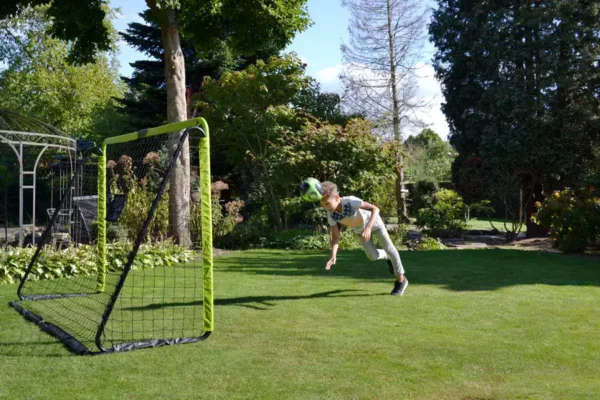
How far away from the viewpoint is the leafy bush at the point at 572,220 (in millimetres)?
12906

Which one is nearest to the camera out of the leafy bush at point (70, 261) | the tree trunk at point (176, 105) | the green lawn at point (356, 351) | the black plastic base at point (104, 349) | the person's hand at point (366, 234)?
the green lawn at point (356, 351)

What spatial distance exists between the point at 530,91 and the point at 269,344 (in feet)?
62.5

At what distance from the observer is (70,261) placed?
10.2m

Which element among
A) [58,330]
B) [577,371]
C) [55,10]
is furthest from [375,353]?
[55,10]

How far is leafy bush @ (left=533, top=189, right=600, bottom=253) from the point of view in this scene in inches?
508

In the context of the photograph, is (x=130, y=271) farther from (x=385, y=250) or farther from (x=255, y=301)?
(x=385, y=250)

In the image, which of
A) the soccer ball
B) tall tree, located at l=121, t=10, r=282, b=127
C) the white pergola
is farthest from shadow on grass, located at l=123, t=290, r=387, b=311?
tall tree, located at l=121, t=10, r=282, b=127

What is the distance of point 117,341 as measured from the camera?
5594mm

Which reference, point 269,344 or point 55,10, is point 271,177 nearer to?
point 55,10

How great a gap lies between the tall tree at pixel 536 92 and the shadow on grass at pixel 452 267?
858cm

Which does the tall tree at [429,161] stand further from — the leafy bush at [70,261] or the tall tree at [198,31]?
the leafy bush at [70,261]

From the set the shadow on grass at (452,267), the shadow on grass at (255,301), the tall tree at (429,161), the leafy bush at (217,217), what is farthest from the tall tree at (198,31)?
the tall tree at (429,161)

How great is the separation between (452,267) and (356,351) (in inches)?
235

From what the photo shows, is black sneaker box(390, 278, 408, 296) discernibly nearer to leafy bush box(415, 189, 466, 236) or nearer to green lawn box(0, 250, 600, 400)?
green lawn box(0, 250, 600, 400)
